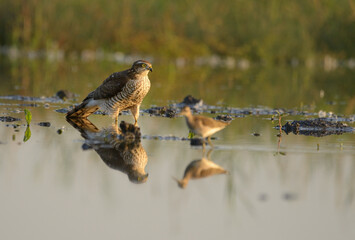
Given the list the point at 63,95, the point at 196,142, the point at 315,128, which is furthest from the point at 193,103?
the point at 196,142

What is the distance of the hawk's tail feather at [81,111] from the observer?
38.9 feet

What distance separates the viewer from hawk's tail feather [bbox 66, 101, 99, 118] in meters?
11.8

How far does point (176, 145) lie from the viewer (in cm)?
934

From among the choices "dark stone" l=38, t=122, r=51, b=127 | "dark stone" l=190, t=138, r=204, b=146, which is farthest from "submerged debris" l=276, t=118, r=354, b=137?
"dark stone" l=38, t=122, r=51, b=127

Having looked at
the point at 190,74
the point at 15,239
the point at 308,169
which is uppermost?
the point at 190,74

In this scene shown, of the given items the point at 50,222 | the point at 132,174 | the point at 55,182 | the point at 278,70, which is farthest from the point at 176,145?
the point at 278,70

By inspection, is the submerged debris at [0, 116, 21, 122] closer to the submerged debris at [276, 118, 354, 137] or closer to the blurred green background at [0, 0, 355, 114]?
the submerged debris at [276, 118, 354, 137]

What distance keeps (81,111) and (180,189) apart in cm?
549

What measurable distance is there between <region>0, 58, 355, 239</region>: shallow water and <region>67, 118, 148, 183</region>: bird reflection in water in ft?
0.35

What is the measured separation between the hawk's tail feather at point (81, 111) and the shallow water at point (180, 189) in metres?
1.20

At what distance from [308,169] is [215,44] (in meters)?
26.6

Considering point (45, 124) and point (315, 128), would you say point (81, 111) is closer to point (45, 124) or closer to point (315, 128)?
point (45, 124)

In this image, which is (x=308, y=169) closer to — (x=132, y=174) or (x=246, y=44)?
(x=132, y=174)

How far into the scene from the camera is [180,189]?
6797mm
